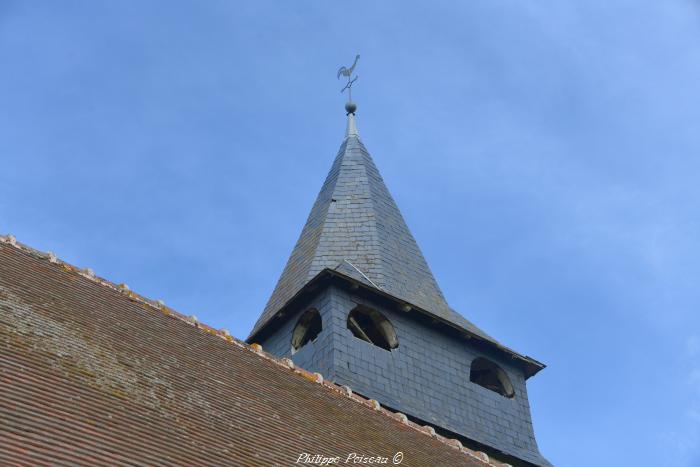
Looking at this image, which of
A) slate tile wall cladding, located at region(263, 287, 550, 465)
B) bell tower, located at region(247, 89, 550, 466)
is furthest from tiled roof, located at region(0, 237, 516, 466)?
bell tower, located at region(247, 89, 550, 466)

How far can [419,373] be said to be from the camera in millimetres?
16703

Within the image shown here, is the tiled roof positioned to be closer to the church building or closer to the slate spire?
the church building

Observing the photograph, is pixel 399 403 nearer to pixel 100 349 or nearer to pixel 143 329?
pixel 143 329

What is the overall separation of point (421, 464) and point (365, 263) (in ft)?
26.4

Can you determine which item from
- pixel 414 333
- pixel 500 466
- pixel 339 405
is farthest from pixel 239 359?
pixel 414 333

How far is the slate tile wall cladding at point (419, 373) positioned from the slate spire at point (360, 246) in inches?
17.4

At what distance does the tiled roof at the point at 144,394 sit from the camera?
23.8ft

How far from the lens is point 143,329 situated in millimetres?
10359

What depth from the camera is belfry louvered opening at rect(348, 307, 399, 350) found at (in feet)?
55.6

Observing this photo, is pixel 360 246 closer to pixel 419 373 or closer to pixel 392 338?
pixel 392 338

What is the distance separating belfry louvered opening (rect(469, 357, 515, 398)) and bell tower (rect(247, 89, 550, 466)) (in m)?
0.02

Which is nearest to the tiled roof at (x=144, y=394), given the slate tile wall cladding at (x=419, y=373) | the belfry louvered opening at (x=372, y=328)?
the slate tile wall cladding at (x=419, y=373)

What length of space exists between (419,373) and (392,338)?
710mm

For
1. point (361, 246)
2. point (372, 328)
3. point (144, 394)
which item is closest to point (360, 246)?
point (361, 246)
